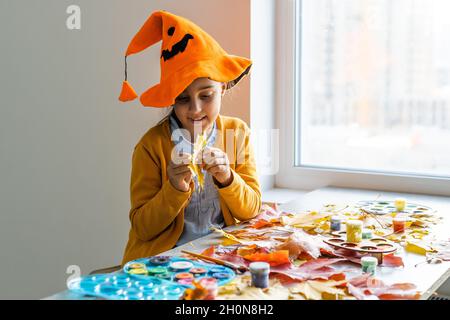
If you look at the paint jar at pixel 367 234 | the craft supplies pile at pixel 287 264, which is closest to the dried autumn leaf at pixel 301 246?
the craft supplies pile at pixel 287 264

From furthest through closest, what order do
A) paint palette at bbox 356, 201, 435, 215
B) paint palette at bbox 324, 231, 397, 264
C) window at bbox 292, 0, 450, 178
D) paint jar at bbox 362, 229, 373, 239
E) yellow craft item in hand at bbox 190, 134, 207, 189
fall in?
window at bbox 292, 0, 450, 178
paint palette at bbox 356, 201, 435, 215
yellow craft item in hand at bbox 190, 134, 207, 189
paint jar at bbox 362, 229, 373, 239
paint palette at bbox 324, 231, 397, 264

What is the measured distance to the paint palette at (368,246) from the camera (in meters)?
1.26

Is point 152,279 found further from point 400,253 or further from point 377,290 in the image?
point 400,253

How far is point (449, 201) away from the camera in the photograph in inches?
76.4

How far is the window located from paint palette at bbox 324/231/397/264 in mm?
869

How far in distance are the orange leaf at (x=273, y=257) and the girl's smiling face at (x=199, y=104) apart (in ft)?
1.62

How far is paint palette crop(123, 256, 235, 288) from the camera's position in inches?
44.4

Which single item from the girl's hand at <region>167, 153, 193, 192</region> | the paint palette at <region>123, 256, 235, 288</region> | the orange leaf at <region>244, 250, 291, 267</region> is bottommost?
the paint palette at <region>123, 256, 235, 288</region>

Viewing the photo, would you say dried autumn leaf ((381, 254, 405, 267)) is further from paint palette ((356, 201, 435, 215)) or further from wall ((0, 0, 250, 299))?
wall ((0, 0, 250, 299))

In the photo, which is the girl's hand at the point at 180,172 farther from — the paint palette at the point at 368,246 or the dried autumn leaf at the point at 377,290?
the dried autumn leaf at the point at 377,290

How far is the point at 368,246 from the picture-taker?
4.25ft

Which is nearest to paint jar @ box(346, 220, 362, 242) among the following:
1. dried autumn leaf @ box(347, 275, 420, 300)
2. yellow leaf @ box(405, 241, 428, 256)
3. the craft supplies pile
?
the craft supplies pile
